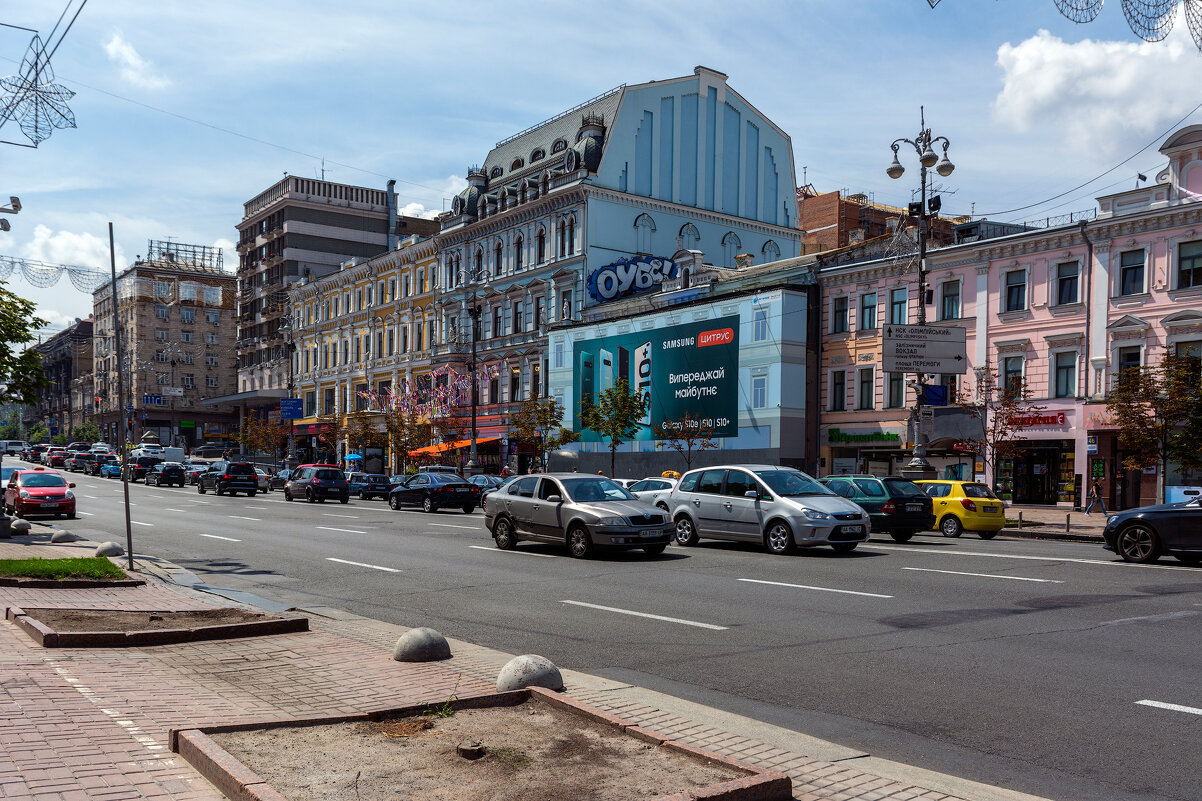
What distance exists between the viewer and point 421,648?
8.28 meters

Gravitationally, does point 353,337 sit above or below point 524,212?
below

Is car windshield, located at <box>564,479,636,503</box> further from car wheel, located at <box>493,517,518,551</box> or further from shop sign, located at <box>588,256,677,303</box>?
shop sign, located at <box>588,256,677,303</box>

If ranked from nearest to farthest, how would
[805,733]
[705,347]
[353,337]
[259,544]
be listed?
[805,733] → [259,544] → [705,347] → [353,337]

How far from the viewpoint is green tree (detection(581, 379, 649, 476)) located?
44875 millimetres

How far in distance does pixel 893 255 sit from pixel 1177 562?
25713mm

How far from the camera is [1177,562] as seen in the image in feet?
55.6

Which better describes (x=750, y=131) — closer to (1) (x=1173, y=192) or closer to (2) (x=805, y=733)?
(1) (x=1173, y=192)

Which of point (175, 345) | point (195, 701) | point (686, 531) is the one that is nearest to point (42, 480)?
point (686, 531)

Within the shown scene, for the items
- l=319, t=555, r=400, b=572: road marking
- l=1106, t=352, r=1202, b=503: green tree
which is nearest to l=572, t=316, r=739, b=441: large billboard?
l=1106, t=352, r=1202, b=503: green tree

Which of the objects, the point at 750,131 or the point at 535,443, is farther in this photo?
the point at 750,131

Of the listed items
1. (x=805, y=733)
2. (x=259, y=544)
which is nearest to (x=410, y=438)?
(x=259, y=544)

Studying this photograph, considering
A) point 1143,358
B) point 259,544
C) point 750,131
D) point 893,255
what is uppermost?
point 750,131

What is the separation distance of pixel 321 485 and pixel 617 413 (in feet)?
42.8

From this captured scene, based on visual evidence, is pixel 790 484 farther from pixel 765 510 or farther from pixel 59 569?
pixel 59 569
